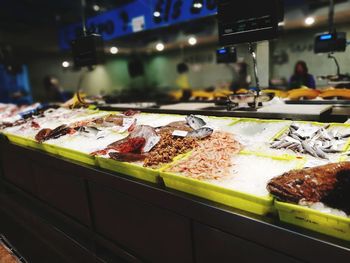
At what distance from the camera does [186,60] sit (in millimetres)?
16688

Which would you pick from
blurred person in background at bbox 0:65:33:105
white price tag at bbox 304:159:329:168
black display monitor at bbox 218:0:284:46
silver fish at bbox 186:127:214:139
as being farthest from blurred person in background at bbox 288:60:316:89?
blurred person in background at bbox 0:65:33:105

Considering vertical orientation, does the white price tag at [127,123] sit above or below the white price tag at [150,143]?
above

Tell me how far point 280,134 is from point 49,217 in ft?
7.94

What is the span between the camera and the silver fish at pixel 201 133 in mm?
2244

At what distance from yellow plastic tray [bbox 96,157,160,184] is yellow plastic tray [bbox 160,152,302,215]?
88 millimetres

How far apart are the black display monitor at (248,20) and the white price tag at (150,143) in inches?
48.5

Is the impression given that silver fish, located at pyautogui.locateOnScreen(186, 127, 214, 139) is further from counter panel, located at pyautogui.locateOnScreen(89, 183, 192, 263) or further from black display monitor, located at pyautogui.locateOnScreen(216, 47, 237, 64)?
black display monitor, located at pyautogui.locateOnScreen(216, 47, 237, 64)

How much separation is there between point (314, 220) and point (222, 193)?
0.44 m

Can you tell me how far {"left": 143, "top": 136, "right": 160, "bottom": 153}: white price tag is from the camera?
7.13ft

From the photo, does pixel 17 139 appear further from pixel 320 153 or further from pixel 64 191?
pixel 320 153

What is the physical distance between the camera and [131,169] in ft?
6.44

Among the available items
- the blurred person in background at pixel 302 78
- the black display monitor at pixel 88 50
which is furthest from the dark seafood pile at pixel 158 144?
the blurred person in background at pixel 302 78

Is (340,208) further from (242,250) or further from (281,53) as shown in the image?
(281,53)

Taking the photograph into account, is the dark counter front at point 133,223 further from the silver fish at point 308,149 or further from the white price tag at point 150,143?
the silver fish at point 308,149
